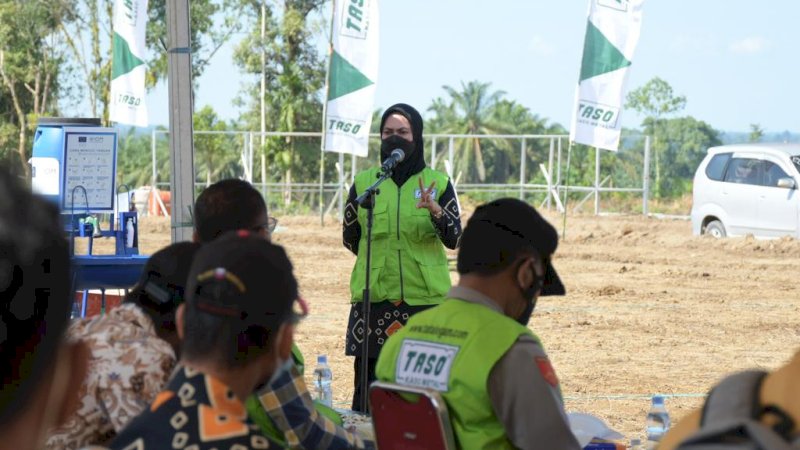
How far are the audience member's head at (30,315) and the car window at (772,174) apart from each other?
19.0m

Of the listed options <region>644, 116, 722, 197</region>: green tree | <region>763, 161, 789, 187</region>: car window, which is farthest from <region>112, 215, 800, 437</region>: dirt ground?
<region>644, 116, 722, 197</region>: green tree

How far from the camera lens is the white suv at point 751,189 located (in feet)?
63.5

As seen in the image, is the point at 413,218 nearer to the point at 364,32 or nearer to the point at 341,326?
the point at 341,326

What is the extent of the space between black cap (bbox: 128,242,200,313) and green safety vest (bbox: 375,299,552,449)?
591 millimetres

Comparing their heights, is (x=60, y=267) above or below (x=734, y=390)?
above

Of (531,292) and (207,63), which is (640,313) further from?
(207,63)

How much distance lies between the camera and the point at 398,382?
10.9 ft

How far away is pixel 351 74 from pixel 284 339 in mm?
16684

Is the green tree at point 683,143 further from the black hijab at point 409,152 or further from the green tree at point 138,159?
the black hijab at point 409,152

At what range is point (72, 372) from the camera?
50.3 inches

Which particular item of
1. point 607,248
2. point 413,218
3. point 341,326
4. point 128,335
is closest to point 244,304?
point 128,335

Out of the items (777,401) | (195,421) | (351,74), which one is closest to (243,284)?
(195,421)

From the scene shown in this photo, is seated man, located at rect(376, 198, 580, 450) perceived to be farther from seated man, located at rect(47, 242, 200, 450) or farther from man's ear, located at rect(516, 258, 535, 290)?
seated man, located at rect(47, 242, 200, 450)

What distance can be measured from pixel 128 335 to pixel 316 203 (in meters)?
32.7
